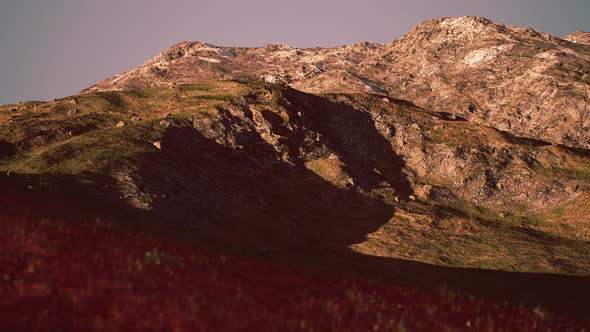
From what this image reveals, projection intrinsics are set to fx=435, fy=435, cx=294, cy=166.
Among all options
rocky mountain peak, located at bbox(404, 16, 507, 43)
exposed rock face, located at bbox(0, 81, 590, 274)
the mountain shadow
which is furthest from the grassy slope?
rocky mountain peak, located at bbox(404, 16, 507, 43)

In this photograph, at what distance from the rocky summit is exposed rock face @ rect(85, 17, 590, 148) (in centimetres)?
53

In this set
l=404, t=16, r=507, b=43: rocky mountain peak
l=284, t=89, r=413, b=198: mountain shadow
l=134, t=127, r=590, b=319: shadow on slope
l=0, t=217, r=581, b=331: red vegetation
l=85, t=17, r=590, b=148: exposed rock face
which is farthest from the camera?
l=404, t=16, r=507, b=43: rocky mountain peak

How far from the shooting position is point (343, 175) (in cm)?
4019

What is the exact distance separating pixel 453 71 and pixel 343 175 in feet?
151

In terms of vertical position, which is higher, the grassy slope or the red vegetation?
the grassy slope

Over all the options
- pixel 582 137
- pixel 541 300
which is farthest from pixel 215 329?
pixel 582 137

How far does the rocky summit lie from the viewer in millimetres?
26341

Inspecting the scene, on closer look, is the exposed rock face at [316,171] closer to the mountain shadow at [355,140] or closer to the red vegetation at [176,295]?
the mountain shadow at [355,140]

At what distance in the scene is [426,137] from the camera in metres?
48.4

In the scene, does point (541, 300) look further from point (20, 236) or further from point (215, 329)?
point (20, 236)

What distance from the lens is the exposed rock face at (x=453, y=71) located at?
60438mm

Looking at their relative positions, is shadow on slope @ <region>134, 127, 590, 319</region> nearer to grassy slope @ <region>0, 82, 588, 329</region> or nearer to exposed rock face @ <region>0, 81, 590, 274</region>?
exposed rock face @ <region>0, 81, 590, 274</region>

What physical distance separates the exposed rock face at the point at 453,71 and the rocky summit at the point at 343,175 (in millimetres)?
525

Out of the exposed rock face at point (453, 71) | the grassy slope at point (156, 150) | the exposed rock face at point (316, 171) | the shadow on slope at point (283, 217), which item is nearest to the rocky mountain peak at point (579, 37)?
the exposed rock face at point (453, 71)
